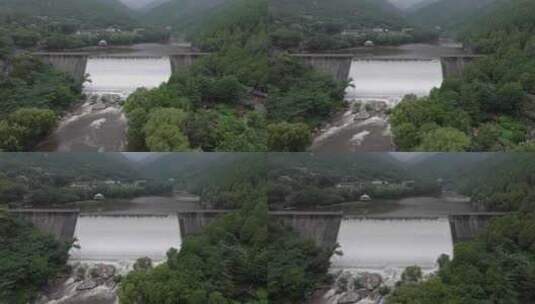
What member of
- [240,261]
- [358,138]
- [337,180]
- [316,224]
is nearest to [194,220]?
[240,261]

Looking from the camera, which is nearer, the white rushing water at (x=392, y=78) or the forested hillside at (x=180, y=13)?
the white rushing water at (x=392, y=78)

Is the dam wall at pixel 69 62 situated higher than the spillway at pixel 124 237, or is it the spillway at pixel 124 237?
the dam wall at pixel 69 62

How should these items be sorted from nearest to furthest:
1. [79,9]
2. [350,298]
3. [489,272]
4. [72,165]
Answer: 1. [489,272]
2. [350,298]
3. [72,165]
4. [79,9]

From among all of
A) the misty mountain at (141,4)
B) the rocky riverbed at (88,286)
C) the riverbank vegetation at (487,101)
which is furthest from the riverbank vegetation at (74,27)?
the riverbank vegetation at (487,101)

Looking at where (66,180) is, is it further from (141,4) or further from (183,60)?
(141,4)

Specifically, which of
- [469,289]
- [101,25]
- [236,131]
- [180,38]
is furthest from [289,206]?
[101,25]

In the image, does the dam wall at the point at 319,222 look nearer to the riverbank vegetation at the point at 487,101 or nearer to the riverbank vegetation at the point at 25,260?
the riverbank vegetation at the point at 487,101
